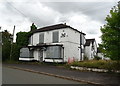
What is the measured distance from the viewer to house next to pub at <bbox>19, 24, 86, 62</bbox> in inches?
998

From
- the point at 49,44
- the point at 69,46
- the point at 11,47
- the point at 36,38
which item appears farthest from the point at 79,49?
the point at 11,47

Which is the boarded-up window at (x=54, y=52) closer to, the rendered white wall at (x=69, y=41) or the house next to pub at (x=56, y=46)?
the house next to pub at (x=56, y=46)

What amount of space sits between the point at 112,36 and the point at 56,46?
12.9 metres

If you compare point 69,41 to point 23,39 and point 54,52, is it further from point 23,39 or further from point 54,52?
point 23,39

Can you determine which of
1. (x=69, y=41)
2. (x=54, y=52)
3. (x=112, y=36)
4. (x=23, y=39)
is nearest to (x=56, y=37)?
(x=69, y=41)

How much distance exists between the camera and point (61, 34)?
2642 cm

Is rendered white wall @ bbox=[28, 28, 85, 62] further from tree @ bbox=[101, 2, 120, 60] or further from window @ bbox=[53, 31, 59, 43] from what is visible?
tree @ bbox=[101, 2, 120, 60]

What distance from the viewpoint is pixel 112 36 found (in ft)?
43.5

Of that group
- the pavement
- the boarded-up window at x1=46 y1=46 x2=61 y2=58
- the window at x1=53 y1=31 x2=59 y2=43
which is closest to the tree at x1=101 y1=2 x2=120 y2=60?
the pavement

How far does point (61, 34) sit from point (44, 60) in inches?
209

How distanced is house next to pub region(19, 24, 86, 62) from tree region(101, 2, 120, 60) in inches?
465

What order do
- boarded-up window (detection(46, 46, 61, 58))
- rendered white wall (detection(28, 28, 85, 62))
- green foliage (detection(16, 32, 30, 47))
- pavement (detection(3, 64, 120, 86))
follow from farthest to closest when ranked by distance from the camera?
green foliage (detection(16, 32, 30, 47)) < rendered white wall (detection(28, 28, 85, 62)) < boarded-up window (detection(46, 46, 61, 58)) < pavement (detection(3, 64, 120, 86))

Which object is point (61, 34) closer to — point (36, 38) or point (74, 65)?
point (36, 38)

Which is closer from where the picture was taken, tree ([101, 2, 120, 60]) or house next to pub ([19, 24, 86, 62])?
tree ([101, 2, 120, 60])
